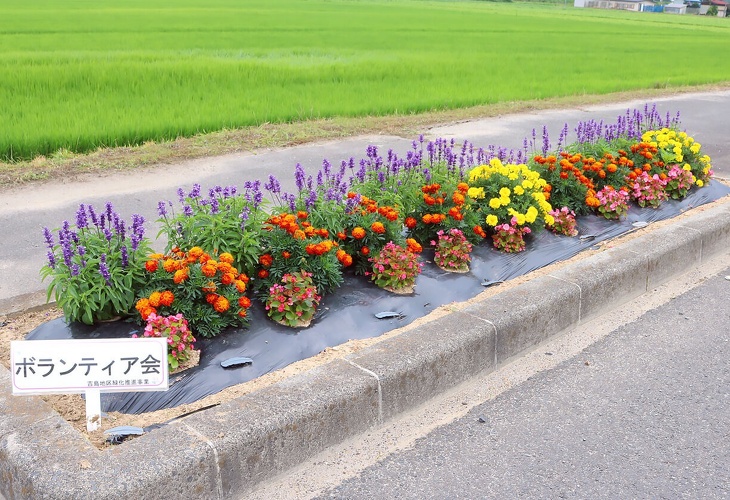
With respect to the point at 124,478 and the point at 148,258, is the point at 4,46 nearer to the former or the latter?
the point at 148,258

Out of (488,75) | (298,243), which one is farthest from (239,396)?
(488,75)

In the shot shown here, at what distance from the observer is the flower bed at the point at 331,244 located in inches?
125

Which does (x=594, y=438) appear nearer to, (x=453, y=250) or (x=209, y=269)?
(x=453, y=250)

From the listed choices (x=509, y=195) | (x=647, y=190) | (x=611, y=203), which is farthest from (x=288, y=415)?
(x=647, y=190)

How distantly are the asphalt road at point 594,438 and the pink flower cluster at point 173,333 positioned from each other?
0.87m

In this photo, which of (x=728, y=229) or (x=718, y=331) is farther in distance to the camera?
(x=728, y=229)

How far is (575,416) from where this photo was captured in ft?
10.2

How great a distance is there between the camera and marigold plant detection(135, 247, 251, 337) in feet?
10.3

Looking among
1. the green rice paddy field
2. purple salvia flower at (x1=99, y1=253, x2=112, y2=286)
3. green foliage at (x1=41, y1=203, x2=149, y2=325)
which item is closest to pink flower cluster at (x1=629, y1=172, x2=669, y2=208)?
green foliage at (x1=41, y1=203, x2=149, y2=325)

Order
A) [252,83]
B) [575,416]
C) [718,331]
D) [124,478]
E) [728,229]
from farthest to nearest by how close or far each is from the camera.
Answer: [252,83] < [728,229] < [718,331] < [575,416] < [124,478]

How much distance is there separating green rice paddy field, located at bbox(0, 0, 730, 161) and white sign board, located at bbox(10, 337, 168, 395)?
5.26m

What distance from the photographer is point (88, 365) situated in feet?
7.94

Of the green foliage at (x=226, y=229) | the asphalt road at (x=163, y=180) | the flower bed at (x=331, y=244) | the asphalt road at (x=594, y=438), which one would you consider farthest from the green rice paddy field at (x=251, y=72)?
the asphalt road at (x=594, y=438)

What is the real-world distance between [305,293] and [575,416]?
131 centimetres
